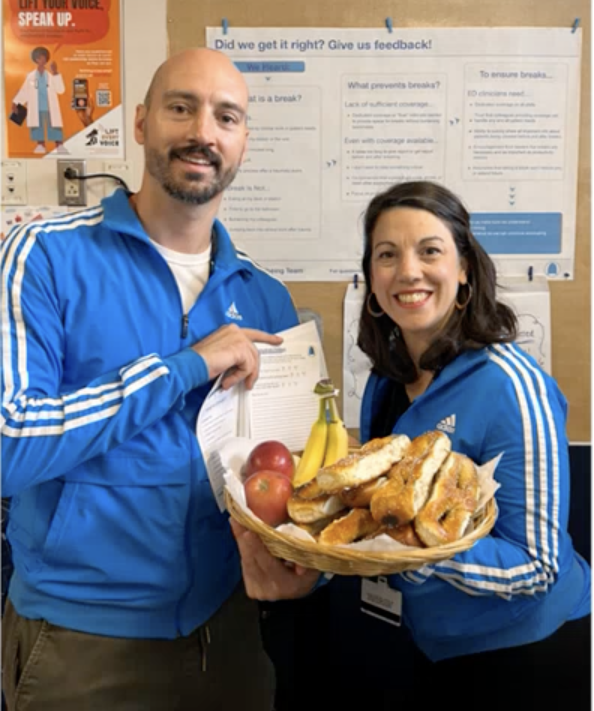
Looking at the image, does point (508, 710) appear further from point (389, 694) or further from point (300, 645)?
point (300, 645)

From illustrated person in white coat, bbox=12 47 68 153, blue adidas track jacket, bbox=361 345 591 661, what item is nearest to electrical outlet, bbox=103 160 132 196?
illustrated person in white coat, bbox=12 47 68 153

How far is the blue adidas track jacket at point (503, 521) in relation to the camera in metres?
1.16

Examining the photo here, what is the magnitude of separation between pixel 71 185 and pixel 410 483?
1.46 m

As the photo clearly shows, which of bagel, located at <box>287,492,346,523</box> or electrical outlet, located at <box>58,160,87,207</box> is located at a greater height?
electrical outlet, located at <box>58,160,87,207</box>

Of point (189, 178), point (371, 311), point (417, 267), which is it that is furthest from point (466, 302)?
point (189, 178)

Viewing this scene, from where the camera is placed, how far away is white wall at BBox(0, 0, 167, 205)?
6.36 ft

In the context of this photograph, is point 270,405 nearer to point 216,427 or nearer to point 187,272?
point 216,427

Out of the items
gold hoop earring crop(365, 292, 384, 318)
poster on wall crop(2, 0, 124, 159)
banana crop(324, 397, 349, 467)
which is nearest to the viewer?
banana crop(324, 397, 349, 467)

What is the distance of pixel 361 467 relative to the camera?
107 cm

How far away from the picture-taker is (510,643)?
1.29 meters

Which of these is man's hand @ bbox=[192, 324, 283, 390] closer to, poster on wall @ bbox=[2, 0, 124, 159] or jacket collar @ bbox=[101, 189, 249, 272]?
jacket collar @ bbox=[101, 189, 249, 272]

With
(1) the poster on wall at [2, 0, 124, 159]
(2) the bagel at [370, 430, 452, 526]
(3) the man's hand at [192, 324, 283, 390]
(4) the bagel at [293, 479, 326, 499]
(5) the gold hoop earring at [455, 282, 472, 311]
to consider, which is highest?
(1) the poster on wall at [2, 0, 124, 159]

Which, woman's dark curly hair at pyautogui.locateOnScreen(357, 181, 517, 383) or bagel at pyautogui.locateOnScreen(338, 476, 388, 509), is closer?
bagel at pyautogui.locateOnScreen(338, 476, 388, 509)

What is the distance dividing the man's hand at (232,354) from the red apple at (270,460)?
15cm
